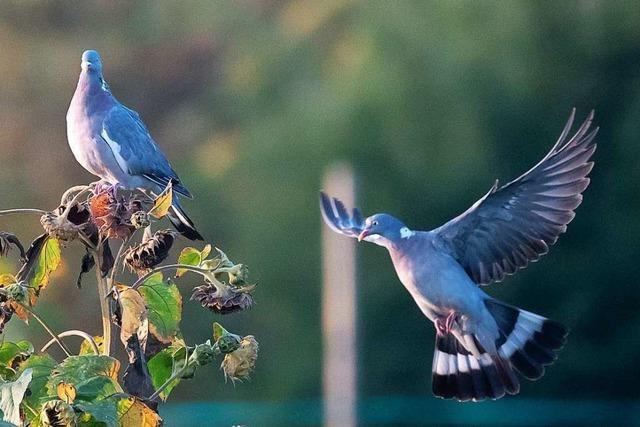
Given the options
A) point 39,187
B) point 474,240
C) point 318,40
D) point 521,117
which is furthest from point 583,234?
point 474,240

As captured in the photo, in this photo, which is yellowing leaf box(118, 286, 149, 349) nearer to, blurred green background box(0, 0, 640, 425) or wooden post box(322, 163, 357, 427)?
wooden post box(322, 163, 357, 427)

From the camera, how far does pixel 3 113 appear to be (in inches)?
810

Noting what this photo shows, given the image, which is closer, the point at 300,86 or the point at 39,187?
the point at 300,86

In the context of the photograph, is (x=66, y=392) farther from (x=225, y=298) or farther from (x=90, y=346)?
(x=225, y=298)

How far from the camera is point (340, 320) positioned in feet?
44.1

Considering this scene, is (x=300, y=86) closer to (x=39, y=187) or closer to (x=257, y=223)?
(x=257, y=223)

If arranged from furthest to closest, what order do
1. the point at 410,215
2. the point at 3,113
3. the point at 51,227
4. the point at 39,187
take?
the point at 3,113, the point at 39,187, the point at 410,215, the point at 51,227

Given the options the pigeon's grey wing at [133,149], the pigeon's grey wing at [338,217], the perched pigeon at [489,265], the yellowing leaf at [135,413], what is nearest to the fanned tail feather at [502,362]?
the perched pigeon at [489,265]

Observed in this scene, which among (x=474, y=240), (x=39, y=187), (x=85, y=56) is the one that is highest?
(x=39, y=187)

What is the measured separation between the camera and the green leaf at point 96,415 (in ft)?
6.93

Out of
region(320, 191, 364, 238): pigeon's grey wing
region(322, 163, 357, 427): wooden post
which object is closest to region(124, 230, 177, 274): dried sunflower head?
region(320, 191, 364, 238): pigeon's grey wing

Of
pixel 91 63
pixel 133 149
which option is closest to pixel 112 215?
pixel 133 149

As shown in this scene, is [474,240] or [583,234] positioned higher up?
[583,234]

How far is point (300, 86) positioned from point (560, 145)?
42.4 ft
